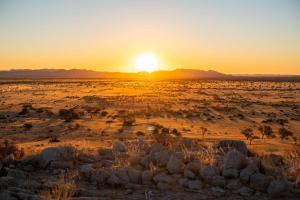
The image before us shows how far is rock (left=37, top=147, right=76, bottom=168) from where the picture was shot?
10195mm

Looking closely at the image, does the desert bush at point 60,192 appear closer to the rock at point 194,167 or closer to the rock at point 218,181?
the rock at point 194,167

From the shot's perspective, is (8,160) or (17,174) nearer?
(17,174)

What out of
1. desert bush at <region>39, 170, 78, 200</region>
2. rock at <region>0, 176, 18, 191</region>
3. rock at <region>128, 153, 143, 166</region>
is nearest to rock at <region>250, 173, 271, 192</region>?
rock at <region>128, 153, 143, 166</region>

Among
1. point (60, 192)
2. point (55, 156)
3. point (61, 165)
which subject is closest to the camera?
point (60, 192)

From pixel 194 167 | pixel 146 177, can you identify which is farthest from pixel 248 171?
pixel 146 177

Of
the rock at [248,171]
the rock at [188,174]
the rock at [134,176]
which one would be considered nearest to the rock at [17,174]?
the rock at [134,176]

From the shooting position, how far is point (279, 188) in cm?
815

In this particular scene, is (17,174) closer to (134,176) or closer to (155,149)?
(134,176)

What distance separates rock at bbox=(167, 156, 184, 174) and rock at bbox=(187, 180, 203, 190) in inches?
21.6

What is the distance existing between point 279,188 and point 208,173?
5.24ft

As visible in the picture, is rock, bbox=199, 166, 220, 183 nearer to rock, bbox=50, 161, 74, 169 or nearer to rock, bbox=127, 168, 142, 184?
rock, bbox=127, 168, 142, 184

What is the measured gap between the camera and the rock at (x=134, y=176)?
895 cm

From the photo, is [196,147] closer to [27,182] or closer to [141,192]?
[141,192]

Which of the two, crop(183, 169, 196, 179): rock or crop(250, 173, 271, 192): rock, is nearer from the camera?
crop(250, 173, 271, 192): rock
